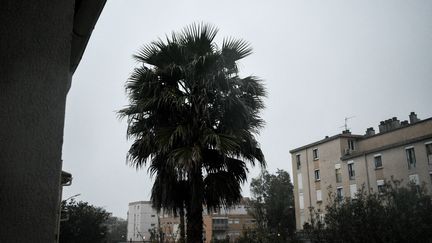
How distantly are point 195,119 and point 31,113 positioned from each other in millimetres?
7272

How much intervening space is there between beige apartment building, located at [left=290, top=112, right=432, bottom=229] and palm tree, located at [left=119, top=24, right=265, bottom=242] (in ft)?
64.5

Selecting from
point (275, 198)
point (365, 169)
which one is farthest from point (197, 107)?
point (275, 198)

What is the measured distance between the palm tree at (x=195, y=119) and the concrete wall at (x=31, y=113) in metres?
6.28

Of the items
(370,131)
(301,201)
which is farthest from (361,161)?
(301,201)

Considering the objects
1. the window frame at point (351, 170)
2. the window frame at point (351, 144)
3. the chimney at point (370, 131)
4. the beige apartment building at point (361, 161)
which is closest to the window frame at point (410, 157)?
the beige apartment building at point (361, 161)

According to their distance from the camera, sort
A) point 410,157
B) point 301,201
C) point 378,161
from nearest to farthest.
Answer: point 410,157 < point 378,161 < point 301,201

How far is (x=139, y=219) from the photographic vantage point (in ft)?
318

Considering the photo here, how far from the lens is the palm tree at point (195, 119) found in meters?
8.23

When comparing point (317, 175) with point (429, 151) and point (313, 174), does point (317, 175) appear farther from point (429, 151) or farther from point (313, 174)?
point (429, 151)

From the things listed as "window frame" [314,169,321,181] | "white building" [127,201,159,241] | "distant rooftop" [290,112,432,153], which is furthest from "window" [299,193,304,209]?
"white building" [127,201,159,241]

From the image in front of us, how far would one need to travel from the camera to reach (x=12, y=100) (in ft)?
4.37

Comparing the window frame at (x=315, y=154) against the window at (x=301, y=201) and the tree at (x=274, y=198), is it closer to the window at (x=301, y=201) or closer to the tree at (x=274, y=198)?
the window at (x=301, y=201)

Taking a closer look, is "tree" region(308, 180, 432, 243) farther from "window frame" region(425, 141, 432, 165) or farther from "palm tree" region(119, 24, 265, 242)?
"window frame" region(425, 141, 432, 165)

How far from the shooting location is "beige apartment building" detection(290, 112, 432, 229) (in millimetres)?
29922
